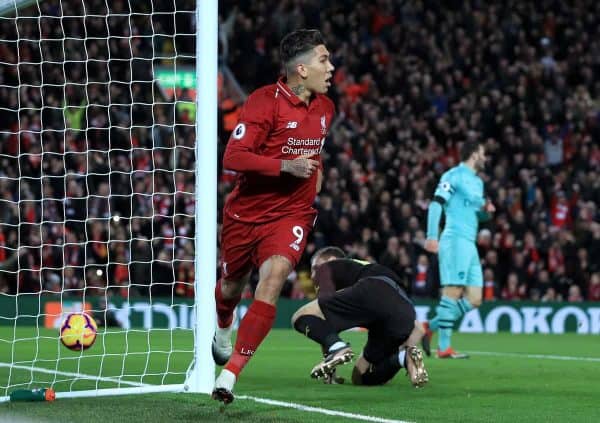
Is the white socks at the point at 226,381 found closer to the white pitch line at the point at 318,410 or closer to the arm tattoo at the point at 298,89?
the white pitch line at the point at 318,410

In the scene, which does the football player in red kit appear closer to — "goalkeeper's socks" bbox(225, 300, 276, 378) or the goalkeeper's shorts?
"goalkeeper's socks" bbox(225, 300, 276, 378)

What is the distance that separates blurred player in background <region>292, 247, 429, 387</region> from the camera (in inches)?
318

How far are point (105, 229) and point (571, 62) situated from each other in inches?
473

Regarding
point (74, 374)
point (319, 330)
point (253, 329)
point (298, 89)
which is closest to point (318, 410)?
point (253, 329)

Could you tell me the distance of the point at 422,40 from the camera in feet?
80.8

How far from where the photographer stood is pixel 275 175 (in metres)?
6.61

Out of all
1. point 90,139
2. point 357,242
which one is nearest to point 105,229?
point 90,139

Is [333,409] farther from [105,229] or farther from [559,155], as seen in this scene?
[559,155]

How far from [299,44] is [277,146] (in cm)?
64

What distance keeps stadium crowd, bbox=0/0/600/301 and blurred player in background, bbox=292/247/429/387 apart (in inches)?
283

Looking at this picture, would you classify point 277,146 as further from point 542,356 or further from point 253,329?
point 542,356

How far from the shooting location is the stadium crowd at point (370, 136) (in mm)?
17328

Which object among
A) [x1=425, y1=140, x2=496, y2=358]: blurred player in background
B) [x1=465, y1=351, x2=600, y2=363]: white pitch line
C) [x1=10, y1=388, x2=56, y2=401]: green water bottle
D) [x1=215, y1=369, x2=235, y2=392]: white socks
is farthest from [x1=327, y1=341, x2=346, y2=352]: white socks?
[x1=465, y1=351, x2=600, y2=363]: white pitch line

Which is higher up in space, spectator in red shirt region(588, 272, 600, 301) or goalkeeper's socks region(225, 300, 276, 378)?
goalkeeper's socks region(225, 300, 276, 378)
